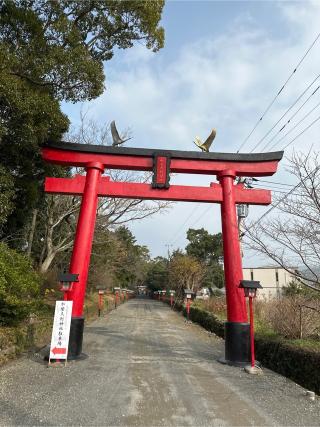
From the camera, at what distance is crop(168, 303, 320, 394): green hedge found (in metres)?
6.64

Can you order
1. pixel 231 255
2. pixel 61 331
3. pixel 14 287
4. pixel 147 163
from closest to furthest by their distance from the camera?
1. pixel 61 331
2. pixel 14 287
3. pixel 231 255
4. pixel 147 163

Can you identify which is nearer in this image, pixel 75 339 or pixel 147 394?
pixel 147 394

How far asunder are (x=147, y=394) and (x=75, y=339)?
3189 mm

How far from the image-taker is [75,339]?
27.6ft

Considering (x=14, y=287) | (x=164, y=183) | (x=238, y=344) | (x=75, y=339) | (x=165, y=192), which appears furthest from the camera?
(x=165, y=192)

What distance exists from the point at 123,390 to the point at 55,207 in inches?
535

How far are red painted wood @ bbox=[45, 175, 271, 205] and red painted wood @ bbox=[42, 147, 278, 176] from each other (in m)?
0.46

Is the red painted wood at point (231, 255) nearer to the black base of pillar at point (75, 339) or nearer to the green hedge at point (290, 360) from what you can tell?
the green hedge at point (290, 360)

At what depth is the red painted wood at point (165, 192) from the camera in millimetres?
9898

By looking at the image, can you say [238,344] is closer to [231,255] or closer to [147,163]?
[231,255]

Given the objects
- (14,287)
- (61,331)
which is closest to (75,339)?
(61,331)

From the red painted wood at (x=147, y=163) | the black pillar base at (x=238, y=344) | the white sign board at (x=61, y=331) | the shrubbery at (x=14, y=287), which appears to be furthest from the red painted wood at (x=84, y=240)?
the black pillar base at (x=238, y=344)

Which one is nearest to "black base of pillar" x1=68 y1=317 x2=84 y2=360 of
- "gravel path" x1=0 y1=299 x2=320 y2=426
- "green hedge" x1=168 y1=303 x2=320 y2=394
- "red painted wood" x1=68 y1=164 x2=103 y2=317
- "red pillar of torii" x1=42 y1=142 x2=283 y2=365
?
"red painted wood" x1=68 y1=164 x2=103 y2=317

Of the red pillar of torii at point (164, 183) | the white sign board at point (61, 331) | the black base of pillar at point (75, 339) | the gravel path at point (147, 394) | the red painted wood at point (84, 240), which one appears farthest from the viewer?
the red pillar of torii at point (164, 183)
